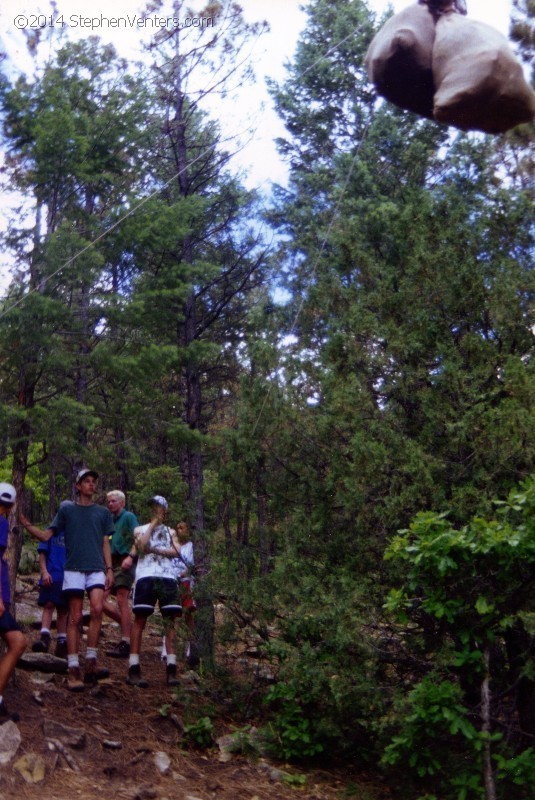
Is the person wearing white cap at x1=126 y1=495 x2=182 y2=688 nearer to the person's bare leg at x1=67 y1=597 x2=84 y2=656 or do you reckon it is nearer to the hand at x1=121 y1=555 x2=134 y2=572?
the hand at x1=121 y1=555 x2=134 y2=572

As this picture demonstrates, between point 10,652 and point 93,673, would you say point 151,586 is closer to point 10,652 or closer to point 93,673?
point 93,673

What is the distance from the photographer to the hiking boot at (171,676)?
8195 mm

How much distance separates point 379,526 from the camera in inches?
267

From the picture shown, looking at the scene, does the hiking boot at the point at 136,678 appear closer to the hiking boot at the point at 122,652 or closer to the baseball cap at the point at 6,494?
the hiking boot at the point at 122,652

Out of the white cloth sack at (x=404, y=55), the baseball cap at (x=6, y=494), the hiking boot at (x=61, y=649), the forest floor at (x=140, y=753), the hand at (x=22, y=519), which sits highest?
the white cloth sack at (x=404, y=55)

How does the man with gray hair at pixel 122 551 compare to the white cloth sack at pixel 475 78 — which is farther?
the man with gray hair at pixel 122 551

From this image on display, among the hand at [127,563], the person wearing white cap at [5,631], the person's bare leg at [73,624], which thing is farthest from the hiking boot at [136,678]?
the person wearing white cap at [5,631]

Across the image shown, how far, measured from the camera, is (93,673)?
25.5 feet

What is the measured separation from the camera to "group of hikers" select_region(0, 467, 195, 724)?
753cm

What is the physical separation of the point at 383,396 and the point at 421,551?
2224 mm

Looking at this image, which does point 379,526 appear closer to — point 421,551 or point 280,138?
point 421,551

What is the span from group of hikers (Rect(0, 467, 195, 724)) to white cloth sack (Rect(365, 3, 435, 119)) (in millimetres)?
5265

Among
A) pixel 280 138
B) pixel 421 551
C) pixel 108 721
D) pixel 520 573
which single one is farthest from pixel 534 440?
pixel 280 138

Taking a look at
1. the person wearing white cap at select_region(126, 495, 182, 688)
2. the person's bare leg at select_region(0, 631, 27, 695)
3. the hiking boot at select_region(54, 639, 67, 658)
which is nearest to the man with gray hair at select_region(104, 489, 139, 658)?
the person wearing white cap at select_region(126, 495, 182, 688)
